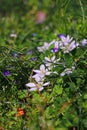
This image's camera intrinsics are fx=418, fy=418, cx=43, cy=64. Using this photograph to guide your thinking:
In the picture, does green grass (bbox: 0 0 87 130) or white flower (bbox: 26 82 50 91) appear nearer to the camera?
green grass (bbox: 0 0 87 130)

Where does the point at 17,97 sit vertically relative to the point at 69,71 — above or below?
below

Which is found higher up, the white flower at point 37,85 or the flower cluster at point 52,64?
the flower cluster at point 52,64

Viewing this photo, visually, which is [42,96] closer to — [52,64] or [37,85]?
[37,85]

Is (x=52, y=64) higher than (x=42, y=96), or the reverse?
(x=52, y=64)

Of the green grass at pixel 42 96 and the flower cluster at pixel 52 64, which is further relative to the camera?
the flower cluster at pixel 52 64

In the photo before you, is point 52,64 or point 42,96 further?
point 52,64

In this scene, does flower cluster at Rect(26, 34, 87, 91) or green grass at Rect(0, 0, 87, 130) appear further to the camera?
flower cluster at Rect(26, 34, 87, 91)

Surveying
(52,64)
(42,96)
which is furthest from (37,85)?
(52,64)

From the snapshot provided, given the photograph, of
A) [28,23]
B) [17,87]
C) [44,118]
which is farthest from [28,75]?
[28,23]

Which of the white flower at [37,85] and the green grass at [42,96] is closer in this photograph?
the green grass at [42,96]

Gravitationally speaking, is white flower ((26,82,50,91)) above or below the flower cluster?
below

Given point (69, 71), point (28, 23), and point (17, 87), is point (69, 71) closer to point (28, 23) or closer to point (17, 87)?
point (17, 87)
